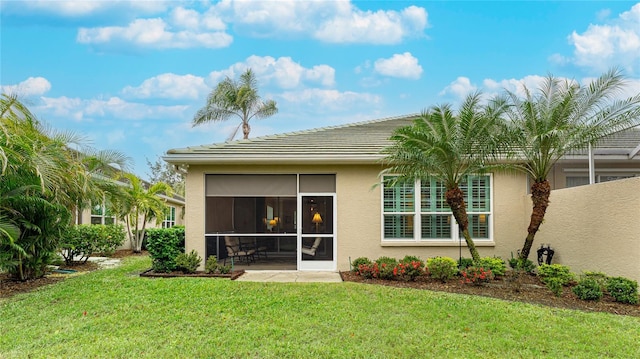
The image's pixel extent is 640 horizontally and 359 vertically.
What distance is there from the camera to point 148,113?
24.9 meters

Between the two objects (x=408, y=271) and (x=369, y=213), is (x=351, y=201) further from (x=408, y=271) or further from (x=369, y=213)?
(x=408, y=271)

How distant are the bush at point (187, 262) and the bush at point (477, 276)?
6053 mm

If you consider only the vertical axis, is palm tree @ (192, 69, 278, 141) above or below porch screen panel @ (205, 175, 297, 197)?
above

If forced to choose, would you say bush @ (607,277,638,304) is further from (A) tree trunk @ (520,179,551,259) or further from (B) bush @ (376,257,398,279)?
(B) bush @ (376,257,398,279)

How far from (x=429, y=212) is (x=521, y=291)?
308 cm

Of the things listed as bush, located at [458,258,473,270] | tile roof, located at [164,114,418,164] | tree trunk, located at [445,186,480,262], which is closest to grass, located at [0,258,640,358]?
tree trunk, located at [445,186,480,262]

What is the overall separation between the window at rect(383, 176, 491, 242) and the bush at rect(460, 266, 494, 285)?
1984 millimetres

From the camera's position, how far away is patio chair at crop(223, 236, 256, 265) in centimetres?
1077

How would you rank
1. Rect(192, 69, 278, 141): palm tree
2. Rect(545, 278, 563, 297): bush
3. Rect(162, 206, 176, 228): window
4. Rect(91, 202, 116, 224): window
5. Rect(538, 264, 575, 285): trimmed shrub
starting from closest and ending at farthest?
Rect(545, 278, 563, 297): bush → Rect(538, 264, 575, 285): trimmed shrub → Rect(91, 202, 116, 224): window → Rect(162, 206, 176, 228): window → Rect(192, 69, 278, 141): palm tree

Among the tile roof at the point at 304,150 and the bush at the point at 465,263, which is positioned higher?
the tile roof at the point at 304,150

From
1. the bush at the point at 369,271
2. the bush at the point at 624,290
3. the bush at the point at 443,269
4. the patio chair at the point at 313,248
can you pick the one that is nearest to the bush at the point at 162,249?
the patio chair at the point at 313,248

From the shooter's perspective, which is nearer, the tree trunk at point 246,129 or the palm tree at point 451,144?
the palm tree at point 451,144

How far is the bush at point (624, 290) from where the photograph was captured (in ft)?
21.9

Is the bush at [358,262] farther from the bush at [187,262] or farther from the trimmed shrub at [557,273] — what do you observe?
the bush at [187,262]
